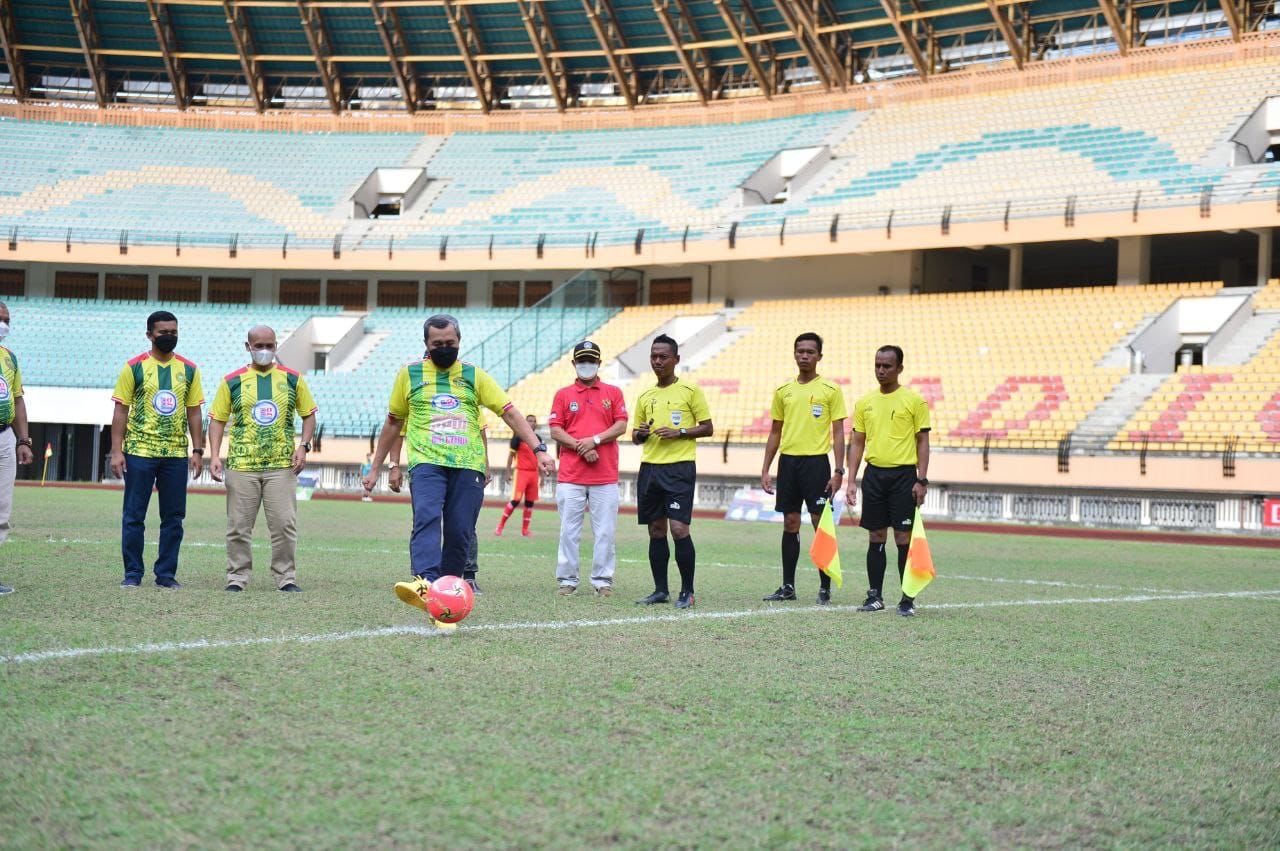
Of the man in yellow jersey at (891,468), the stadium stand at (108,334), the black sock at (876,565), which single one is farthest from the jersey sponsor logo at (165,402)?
the stadium stand at (108,334)

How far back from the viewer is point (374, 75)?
50344 millimetres

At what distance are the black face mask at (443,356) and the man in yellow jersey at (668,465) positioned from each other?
1752 mm

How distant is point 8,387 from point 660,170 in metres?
37.4

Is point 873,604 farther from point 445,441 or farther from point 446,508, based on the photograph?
point 445,441

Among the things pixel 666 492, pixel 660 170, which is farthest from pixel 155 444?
pixel 660 170

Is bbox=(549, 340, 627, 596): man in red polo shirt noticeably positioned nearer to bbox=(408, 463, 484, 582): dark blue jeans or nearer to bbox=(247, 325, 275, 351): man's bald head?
bbox=(408, 463, 484, 582): dark blue jeans

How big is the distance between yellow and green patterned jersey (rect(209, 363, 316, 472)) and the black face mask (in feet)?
6.15

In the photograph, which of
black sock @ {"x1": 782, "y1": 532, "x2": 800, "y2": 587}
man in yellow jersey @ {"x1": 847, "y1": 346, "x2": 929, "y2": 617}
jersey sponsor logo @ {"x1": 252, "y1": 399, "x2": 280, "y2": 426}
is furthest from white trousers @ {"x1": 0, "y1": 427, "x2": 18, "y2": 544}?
man in yellow jersey @ {"x1": 847, "y1": 346, "x2": 929, "y2": 617}

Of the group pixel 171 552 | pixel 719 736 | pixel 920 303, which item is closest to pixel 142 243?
pixel 920 303

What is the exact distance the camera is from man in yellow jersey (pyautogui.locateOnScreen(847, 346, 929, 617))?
9805mm

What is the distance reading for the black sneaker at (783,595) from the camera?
10.3 metres

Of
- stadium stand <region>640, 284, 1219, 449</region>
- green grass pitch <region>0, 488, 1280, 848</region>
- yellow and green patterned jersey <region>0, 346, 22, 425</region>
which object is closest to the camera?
green grass pitch <region>0, 488, 1280, 848</region>

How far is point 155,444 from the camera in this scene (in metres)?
10.0

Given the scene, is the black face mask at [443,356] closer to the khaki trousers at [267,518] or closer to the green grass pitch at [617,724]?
the green grass pitch at [617,724]
